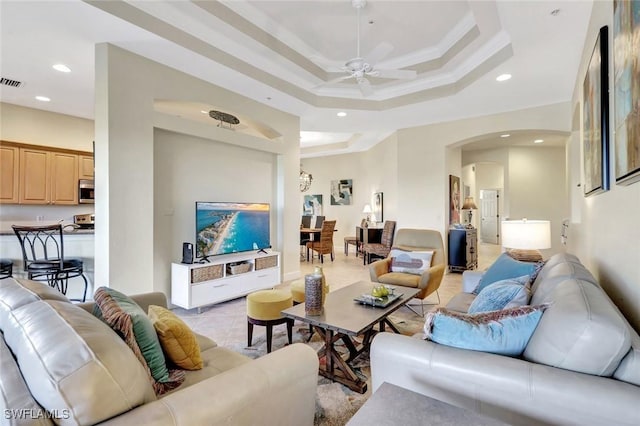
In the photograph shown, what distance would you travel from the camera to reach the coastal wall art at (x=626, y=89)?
124 centimetres

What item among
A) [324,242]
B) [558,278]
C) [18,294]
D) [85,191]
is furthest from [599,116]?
[85,191]

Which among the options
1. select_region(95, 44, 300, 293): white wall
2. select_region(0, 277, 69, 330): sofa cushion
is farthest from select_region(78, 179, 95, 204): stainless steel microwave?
select_region(0, 277, 69, 330): sofa cushion

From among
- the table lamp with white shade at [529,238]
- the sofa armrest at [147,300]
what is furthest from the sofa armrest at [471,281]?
the sofa armrest at [147,300]

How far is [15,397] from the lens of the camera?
0.80m

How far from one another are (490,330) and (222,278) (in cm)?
339

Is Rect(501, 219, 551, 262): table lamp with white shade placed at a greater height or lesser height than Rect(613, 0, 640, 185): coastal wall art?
lesser

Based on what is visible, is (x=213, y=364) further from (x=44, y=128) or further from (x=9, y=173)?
(x=44, y=128)

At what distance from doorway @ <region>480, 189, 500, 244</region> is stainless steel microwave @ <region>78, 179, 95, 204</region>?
1153cm

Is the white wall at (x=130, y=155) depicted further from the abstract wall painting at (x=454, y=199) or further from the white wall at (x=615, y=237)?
the abstract wall painting at (x=454, y=199)

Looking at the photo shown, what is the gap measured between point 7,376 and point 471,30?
450 centimetres

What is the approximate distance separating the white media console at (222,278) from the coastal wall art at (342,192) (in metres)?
5.03

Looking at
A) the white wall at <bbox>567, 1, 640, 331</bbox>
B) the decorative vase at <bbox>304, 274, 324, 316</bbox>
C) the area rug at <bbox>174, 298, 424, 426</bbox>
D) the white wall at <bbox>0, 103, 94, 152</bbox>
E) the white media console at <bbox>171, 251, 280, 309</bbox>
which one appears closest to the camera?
the white wall at <bbox>567, 1, 640, 331</bbox>

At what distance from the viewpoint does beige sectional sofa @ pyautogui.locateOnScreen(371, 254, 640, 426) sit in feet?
3.22

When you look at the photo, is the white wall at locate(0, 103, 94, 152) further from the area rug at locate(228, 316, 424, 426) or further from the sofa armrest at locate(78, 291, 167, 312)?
the area rug at locate(228, 316, 424, 426)
